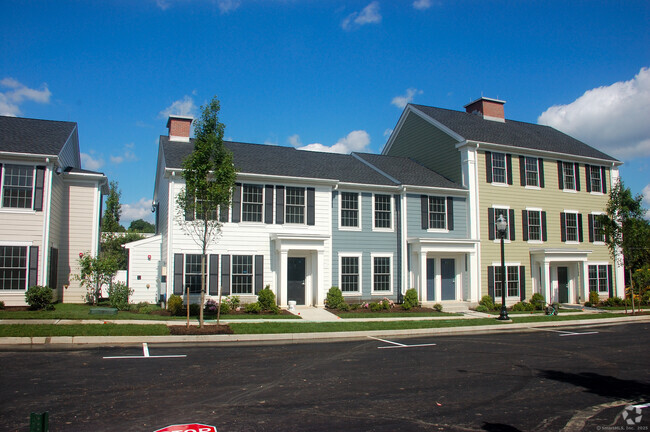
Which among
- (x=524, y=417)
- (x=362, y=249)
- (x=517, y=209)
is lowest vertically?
(x=524, y=417)

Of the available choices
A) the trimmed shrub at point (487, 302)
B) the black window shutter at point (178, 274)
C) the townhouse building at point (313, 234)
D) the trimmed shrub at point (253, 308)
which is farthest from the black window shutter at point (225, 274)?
the trimmed shrub at point (487, 302)

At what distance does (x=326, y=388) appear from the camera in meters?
8.45

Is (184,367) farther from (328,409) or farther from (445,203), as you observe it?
(445,203)

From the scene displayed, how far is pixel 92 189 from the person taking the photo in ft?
74.7

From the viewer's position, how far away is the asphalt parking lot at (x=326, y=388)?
663 centimetres

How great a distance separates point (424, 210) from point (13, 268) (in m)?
18.5

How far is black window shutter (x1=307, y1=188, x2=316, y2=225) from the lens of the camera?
22.5m

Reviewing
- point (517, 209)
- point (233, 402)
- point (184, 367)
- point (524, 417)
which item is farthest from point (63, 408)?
point (517, 209)

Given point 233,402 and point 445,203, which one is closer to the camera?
point 233,402

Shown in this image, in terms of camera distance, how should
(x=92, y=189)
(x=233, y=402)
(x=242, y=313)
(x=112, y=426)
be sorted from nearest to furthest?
(x=112, y=426)
(x=233, y=402)
(x=242, y=313)
(x=92, y=189)

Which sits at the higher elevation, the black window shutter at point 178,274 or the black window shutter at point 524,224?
the black window shutter at point 524,224

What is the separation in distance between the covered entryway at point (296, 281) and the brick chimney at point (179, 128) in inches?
339

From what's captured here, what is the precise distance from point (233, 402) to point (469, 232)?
2028 centimetres

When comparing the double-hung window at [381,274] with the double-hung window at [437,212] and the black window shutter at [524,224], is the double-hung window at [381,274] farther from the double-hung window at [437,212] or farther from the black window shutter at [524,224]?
the black window shutter at [524,224]
